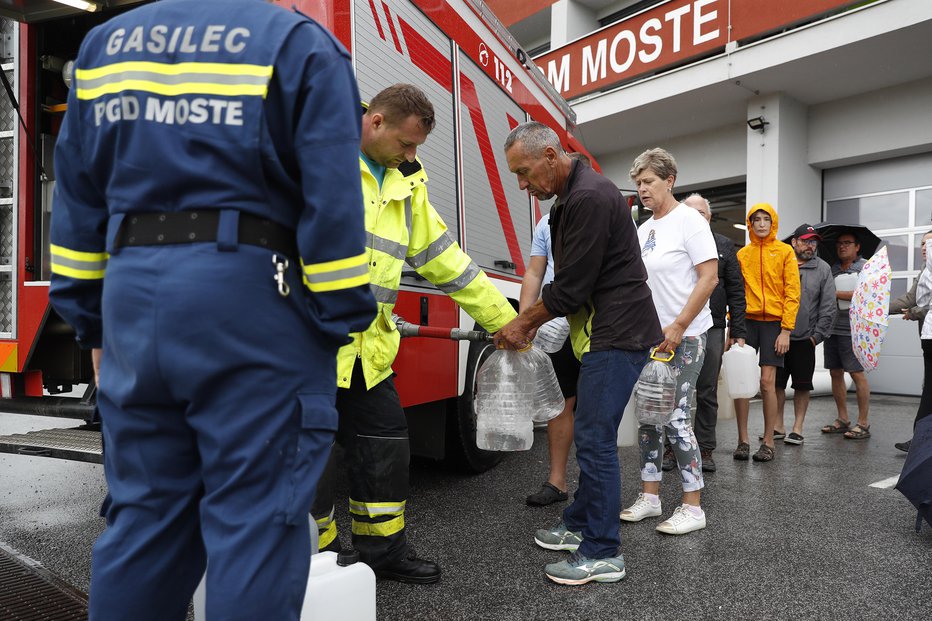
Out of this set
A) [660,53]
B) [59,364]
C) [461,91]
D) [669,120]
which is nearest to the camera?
[59,364]

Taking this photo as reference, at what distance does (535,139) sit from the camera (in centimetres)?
273

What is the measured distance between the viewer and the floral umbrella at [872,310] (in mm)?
5254

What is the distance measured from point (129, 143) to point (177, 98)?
0.40 ft

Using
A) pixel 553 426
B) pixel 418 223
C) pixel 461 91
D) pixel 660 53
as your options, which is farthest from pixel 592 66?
pixel 418 223

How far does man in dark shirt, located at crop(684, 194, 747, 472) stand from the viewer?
4.57 metres

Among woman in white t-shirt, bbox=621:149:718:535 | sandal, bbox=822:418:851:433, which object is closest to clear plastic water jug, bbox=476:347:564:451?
woman in white t-shirt, bbox=621:149:718:535

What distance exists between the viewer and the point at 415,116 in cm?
234

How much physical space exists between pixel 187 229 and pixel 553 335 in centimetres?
247

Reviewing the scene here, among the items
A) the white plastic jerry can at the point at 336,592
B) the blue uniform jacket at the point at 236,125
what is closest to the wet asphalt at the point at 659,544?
the white plastic jerry can at the point at 336,592

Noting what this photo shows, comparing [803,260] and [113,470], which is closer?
[113,470]

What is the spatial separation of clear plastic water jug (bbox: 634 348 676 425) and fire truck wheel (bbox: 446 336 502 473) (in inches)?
40.5

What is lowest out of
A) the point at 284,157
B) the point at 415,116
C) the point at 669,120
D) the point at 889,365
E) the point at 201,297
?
the point at 889,365

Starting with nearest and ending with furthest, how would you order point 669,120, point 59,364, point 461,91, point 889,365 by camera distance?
point 59,364 < point 461,91 < point 889,365 < point 669,120

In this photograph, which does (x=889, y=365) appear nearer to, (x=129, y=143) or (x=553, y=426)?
(x=553, y=426)
